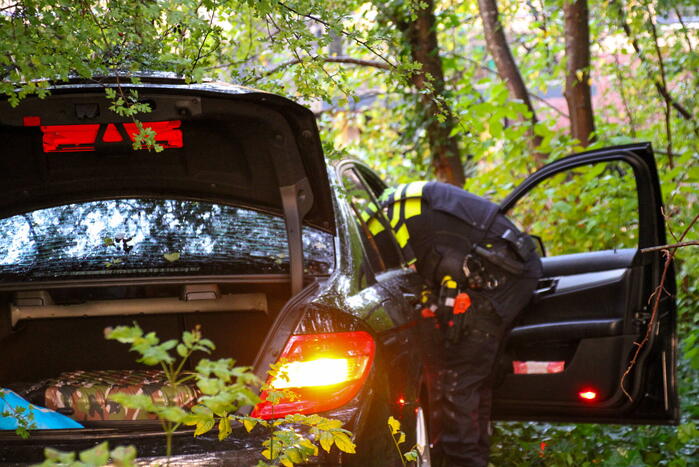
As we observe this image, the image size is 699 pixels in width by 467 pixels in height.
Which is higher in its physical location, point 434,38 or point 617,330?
point 434,38

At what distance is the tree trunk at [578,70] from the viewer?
8.38m

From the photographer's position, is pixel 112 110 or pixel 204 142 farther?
pixel 204 142

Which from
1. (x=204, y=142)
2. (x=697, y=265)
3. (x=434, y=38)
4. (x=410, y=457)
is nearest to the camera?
(x=410, y=457)

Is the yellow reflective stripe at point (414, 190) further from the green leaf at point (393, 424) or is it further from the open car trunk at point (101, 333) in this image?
the green leaf at point (393, 424)

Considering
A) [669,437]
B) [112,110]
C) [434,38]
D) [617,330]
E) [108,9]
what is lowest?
[669,437]

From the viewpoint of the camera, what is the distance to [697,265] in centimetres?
559

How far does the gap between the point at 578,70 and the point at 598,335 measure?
5.03 m

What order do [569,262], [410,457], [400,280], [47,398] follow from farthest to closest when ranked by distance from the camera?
[569,262]
[400,280]
[47,398]
[410,457]

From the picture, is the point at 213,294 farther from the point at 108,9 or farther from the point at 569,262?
the point at 569,262

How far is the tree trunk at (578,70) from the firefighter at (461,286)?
4336 mm

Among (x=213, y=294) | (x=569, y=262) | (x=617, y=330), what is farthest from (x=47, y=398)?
(x=569, y=262)

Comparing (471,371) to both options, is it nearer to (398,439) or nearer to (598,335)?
(598,335)

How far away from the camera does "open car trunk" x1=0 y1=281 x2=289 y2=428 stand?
2.89 metres

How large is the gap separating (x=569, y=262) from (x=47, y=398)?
3.13 meters
